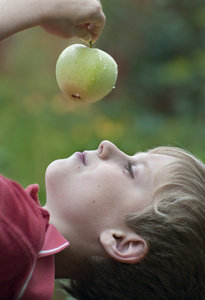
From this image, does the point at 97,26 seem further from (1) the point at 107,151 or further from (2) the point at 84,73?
(1) the point at 107,151

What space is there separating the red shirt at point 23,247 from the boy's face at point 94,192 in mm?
148

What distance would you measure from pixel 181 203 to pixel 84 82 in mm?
552

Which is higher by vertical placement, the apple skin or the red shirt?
the apple skin

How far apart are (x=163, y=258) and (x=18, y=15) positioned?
0.99 metres

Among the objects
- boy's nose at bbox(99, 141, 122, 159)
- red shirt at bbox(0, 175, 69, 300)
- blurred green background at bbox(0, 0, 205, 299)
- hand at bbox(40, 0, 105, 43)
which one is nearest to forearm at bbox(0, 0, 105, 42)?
hand at bbox(40, 0, 105, 43)

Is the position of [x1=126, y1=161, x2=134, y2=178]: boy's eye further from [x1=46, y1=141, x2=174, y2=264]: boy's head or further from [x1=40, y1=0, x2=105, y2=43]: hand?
[x1=40, y1=0, x2=105, y2=43]: hand

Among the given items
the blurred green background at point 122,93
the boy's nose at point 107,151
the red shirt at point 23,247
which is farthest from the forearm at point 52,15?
the blurred green background at point 122,93

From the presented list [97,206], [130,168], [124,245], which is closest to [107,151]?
[130,168]

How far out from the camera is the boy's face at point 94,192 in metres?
1.93

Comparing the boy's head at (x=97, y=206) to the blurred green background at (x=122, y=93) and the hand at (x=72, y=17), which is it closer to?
the hand at (x=72, y=17)

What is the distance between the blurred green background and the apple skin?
6.91 ft

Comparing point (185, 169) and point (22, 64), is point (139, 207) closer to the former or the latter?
point (185, 169)

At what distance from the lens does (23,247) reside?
164 cm

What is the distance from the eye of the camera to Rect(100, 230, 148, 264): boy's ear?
1.93m
